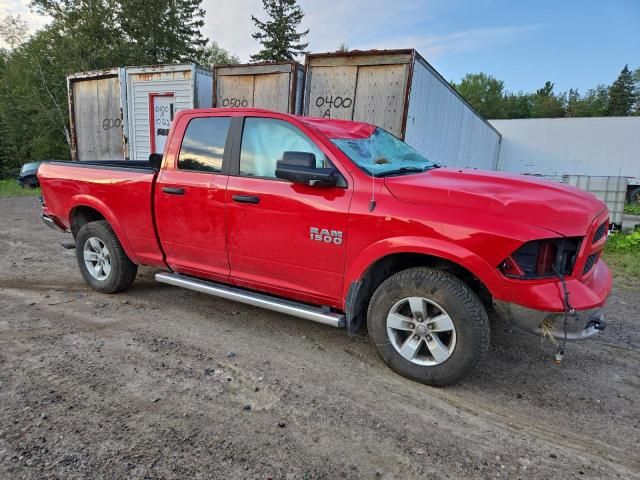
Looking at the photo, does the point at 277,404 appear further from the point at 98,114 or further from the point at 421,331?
the point at 98,114

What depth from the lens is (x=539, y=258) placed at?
2492 mm

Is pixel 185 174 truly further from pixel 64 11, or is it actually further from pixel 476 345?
pixel 64 11

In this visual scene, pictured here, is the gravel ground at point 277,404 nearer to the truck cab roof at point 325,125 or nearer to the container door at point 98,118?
the truck cab roof at point 325,125

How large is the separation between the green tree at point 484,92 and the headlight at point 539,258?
7480cm

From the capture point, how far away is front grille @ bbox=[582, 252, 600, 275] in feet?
8.80

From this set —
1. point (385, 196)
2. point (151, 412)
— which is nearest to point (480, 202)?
point (385, 196)

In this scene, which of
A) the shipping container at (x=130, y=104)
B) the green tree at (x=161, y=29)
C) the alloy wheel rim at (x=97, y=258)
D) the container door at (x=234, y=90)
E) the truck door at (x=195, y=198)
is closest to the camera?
the truck door at (x=195, y=198)

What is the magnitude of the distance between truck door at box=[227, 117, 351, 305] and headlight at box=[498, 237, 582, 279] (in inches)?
44.5

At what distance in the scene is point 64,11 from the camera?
2595cm

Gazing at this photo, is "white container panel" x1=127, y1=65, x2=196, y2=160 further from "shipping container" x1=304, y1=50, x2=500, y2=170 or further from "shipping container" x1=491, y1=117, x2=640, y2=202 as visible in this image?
"shipping container" x1=491, y1=117, x2=640, y2=202

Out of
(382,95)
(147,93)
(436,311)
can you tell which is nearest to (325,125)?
(436,311)

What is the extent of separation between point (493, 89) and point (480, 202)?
82.1m

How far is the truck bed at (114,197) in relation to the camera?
398cm

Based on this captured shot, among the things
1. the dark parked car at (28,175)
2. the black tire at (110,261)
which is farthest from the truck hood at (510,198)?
the dark parked car at (28,175)
